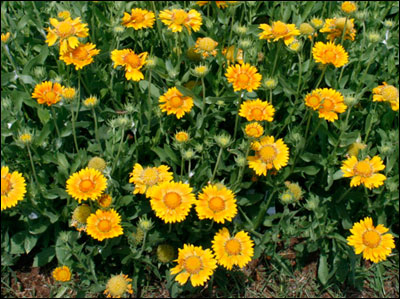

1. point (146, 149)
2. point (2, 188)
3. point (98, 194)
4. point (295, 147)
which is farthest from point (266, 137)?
point (2, 188)

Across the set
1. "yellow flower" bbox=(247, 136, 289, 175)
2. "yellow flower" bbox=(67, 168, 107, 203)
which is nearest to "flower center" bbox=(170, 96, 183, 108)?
"yellow flower" bbox=(247, 136, 289, 175)

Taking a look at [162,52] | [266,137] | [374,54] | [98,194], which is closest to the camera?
[98,194]

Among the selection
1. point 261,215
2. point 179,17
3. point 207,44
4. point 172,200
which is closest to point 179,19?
point 179,17

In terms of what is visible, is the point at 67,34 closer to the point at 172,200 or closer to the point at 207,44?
the point at 207,44

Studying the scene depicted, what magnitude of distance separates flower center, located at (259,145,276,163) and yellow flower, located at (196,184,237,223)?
0.95ft

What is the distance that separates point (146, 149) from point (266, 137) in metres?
0.70

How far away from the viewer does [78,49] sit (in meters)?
2.70

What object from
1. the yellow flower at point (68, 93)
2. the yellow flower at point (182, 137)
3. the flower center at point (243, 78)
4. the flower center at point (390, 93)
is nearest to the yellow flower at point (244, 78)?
the flower center at point (243, 78)

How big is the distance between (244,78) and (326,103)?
434 mm

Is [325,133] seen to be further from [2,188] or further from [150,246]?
[2,188]

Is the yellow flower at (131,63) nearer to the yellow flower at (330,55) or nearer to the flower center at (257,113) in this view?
the flower center at (257,113)

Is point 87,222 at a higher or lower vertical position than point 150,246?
higher

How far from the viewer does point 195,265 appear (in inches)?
94.5

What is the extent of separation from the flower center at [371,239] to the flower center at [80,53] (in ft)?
5.53
